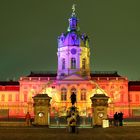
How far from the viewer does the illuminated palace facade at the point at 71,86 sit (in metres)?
87.6

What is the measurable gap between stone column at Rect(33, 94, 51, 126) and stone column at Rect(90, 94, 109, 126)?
3345 millimetres

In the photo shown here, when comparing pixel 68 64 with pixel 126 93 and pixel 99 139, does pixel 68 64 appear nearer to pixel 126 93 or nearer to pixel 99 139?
pixel 126 93

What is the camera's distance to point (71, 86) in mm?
88688

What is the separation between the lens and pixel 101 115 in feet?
106

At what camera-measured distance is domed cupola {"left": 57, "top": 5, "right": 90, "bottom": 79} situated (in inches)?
3548

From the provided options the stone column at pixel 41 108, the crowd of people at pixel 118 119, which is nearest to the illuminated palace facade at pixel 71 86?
the crowd of people at pixel 118 119

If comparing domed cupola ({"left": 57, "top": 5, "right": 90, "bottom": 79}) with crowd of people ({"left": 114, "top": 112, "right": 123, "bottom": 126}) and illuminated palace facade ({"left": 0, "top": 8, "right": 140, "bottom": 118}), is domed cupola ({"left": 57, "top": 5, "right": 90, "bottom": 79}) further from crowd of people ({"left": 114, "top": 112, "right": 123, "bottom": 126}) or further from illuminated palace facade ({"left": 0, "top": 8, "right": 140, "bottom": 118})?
crowd of people ({"left": 114, "top": 112, "right": 123, "bottom": 126})

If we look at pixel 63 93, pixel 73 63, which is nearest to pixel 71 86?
pixel 63 93

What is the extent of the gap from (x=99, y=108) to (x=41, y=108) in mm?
4214

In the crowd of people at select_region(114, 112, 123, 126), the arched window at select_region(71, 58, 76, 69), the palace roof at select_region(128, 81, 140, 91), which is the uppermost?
the arched window at select_region(71, 58, 76, 69)

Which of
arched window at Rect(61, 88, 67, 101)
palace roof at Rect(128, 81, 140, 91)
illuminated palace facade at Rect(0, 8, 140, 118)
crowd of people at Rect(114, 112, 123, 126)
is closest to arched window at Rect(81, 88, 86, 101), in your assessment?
illuminated palace facade at Rect(0, 8, 140, 118)

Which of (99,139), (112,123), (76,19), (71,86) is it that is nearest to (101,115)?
(112,123)

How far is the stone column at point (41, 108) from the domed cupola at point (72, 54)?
56.7 m

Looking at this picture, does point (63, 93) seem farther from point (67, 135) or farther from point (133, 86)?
point (67, 135)
